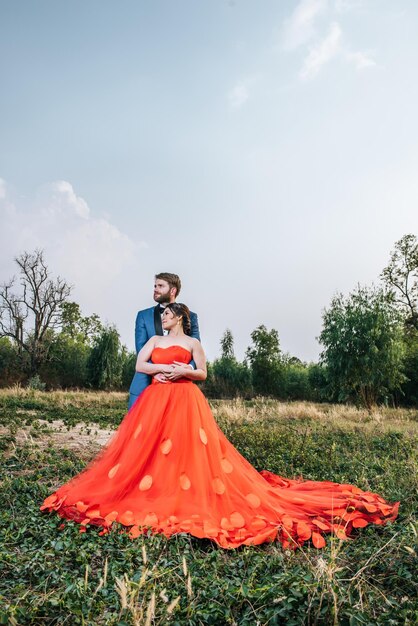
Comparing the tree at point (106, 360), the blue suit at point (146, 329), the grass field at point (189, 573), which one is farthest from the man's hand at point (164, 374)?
the tree at point (106, 360)

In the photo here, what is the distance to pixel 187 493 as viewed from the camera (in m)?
4.34

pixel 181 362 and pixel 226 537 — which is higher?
pixel 181 362

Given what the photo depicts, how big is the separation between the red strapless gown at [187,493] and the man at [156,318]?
18.3 inches

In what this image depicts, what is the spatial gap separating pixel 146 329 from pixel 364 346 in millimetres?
18344

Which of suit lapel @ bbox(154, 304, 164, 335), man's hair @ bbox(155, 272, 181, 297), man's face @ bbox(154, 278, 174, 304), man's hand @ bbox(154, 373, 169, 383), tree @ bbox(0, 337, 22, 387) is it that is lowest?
man's hand @ bbox(154, 373, 169, 383)

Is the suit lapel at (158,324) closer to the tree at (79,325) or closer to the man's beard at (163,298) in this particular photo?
the man's beard at (163,298)

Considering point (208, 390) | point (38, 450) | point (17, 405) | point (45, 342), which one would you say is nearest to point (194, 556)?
point (38, 450)

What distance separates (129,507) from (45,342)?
127 feet

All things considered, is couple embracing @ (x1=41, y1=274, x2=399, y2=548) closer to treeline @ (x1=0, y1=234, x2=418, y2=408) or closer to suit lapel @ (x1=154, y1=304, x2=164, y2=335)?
suit lapel @ (x1=154, y1=304, x2=164, y2=335)

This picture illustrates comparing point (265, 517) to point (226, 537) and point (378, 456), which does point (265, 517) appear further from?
point (378, 456)

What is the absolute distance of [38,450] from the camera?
7.89 m

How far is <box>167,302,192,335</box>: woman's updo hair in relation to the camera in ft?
17.3

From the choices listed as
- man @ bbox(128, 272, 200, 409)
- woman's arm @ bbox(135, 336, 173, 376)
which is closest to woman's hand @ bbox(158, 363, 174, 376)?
woman's arm @ bbox(135, 336, 173, 376)

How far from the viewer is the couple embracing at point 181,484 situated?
4113mm
